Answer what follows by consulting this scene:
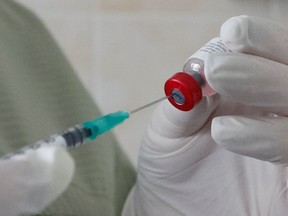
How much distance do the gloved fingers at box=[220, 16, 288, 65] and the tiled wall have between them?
464mm

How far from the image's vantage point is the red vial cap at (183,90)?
0.56m

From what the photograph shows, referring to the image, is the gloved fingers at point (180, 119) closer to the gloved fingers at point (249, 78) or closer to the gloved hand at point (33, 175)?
the gloved fingers at point (249, 78)

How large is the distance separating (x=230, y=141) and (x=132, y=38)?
53 cm

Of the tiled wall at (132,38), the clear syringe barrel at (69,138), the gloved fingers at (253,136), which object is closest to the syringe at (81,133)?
the clear syringe barrel at (69,138)

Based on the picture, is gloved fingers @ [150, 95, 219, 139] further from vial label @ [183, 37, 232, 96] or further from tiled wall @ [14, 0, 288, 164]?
tiled wall @ [14, 0, 288, 164]

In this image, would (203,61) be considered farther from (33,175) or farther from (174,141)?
(33,175)

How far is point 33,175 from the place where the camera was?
396 millimetres

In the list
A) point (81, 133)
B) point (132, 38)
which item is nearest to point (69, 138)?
point (81, 133)

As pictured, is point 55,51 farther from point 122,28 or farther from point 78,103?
point 122,28

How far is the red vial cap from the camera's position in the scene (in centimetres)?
56

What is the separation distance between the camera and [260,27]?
0.58m

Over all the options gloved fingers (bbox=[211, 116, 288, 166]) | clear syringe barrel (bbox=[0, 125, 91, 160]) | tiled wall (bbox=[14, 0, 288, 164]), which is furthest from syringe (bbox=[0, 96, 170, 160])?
tiled wall (bbox=[14, 0, 288, 164])

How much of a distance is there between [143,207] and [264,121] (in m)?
0.22

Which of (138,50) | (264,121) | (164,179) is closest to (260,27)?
(264,121)
